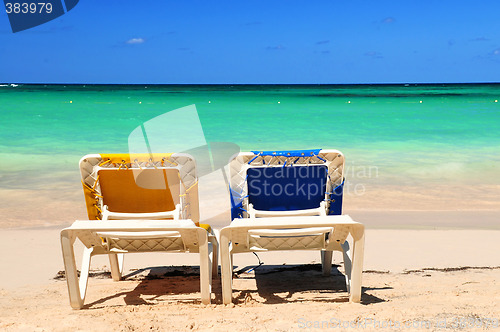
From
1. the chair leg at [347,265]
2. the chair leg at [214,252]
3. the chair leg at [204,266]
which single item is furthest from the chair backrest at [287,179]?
the chair leg at [204,266]

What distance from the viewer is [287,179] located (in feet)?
12.5

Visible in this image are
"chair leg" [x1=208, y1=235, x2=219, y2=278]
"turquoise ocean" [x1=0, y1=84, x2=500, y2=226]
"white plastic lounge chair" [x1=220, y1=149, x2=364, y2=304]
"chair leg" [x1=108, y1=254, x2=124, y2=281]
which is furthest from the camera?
"turquoise ocean" [x1=0, y1=84, x2=500, y2=226]

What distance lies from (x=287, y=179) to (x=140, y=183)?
110 centimetres

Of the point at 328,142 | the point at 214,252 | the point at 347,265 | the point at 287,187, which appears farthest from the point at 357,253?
the point at 328,142

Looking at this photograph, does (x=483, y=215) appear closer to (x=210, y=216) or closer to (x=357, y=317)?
(x=210, y=216)

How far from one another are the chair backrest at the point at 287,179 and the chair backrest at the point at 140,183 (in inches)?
14.0

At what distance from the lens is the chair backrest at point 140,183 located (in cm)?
376

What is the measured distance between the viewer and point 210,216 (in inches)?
269

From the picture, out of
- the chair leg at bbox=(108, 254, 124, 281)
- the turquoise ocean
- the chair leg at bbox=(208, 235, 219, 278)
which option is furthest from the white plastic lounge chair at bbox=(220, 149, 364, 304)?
the turquoise ocean

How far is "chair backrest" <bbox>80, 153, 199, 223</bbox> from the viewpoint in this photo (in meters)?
3.76

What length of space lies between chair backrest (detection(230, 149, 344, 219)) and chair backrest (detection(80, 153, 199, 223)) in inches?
14.0

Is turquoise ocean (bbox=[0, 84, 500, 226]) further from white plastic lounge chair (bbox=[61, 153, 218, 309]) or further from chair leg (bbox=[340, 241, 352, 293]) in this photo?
white plastic lounge chair (bbox=[61, 153, 218, 309])

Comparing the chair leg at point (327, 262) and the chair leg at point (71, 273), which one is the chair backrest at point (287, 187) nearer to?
the chair leg at point (327, 262)

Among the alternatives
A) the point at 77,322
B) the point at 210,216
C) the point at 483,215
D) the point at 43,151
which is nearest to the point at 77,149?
the point at 43,151
